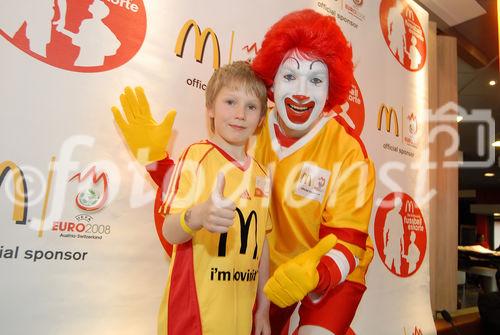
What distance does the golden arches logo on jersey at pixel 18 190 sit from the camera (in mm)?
942

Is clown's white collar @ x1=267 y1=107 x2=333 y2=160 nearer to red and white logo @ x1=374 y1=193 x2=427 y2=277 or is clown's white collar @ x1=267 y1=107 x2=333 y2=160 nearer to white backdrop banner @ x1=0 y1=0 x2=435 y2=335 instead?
white backdrop banner @ x1=0 y1=0 x2=435 y2=335

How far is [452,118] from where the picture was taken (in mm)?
2852

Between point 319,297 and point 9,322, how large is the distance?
0.75 meters

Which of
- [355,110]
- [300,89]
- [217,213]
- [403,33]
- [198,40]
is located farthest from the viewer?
[403,33]

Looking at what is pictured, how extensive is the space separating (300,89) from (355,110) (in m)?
0.87

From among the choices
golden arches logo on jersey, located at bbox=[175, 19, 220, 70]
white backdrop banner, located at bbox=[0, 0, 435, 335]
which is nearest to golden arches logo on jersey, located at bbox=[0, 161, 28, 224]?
white backdrop banner, located at bbox=[0, 0, 435, 335]

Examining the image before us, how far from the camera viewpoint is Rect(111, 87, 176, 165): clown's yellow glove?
92cm

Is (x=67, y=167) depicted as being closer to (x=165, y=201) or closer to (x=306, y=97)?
(x=165, y=201)

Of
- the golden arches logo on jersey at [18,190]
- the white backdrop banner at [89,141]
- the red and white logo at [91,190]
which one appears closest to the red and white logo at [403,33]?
the white backdrop banner at [89,141]

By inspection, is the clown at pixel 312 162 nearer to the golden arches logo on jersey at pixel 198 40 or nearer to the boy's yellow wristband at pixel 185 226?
the boy's yellow wristband at pixel 185 226

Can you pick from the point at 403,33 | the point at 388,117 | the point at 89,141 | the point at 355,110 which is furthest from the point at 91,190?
the point at 403,33

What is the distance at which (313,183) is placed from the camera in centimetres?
101

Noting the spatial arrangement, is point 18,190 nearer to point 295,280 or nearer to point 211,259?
point 211,259

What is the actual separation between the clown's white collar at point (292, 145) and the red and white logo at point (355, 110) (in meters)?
0.68
